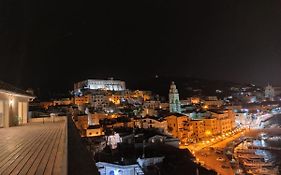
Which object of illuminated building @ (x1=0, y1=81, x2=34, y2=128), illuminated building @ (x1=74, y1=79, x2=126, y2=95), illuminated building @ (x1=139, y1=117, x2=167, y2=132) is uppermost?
illuminated building @ (x1=74, y1=79, x2=126, y2=95)

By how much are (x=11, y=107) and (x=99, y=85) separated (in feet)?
225

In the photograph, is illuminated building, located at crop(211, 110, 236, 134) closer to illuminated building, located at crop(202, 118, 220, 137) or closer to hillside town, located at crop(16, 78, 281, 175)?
hillside town, located at crop(16, 78, 281, 175)

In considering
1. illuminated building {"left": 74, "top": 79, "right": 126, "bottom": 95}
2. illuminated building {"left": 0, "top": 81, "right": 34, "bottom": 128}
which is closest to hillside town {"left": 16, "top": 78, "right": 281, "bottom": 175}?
illuminated building {"left": 74, "top": 79, "right": 126, "bottom": 95}

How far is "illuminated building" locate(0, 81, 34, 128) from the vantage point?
10.2 m

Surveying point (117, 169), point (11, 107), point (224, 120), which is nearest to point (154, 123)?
point (224, 120)

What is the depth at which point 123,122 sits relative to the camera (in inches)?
1623

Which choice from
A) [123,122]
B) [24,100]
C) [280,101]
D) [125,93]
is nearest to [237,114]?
[125,93]

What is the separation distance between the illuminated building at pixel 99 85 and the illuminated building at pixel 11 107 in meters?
62.2

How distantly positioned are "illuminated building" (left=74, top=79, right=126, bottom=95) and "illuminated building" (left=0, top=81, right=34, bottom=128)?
6220 cm

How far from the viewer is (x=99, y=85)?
7938cm

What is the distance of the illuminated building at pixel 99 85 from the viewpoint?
3044 inches

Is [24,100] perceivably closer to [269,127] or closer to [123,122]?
[123,122]

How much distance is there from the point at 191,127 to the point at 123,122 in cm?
1306

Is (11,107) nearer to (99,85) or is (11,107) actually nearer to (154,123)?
(154,123)
